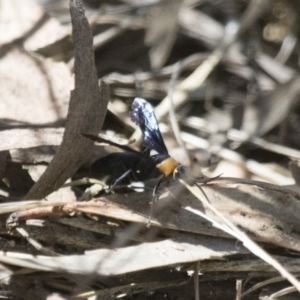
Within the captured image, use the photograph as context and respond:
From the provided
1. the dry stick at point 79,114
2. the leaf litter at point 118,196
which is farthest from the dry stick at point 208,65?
the dry stick at point 79,114

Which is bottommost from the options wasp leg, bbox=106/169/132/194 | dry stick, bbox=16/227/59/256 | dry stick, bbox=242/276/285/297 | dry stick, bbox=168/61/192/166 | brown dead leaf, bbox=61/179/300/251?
dry stick, bbox=242/276/285/297

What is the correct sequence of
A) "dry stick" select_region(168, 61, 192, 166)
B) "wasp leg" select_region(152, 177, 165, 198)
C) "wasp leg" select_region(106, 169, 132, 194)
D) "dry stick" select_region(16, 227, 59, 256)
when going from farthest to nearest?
"dry stick" select_region(168, 61, 192, 166) → "wasp leg" select_region(106, 169, 132, 194) → "wasp leg" select_region(152, 177, 165, 198) → "dry stick" select_region(16, 227, 59, 256)

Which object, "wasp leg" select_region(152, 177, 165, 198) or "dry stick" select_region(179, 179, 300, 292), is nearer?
"dry stick" select_region(179, 179, 300, 292)

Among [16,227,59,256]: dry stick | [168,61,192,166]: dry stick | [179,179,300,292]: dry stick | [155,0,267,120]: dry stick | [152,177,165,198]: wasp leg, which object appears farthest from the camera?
[155,0,267,120]: dry stick

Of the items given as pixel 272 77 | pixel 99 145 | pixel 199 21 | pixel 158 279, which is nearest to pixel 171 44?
pixel 199 21

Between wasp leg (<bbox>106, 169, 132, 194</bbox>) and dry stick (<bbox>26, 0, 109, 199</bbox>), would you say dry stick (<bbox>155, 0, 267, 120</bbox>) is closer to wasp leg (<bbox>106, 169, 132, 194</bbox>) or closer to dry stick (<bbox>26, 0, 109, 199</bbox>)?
wasp leg (<bbox>106, 169, 132, 194</bbox>)

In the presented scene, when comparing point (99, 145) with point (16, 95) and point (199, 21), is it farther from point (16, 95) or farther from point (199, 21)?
point (199, 21)

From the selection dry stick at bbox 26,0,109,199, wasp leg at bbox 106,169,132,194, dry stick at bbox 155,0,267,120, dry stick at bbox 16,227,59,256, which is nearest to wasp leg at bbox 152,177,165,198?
wasp leg at bbox 106,169,132,194
